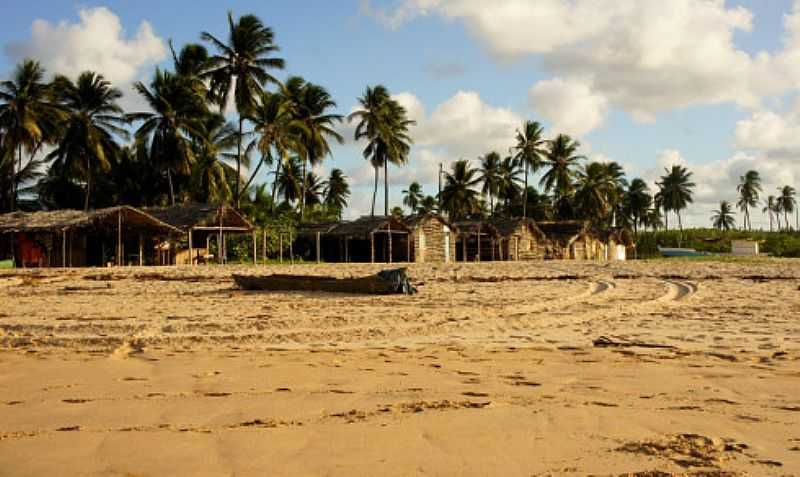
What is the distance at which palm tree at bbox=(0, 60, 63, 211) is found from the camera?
1284 inches

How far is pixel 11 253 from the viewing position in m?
30.3

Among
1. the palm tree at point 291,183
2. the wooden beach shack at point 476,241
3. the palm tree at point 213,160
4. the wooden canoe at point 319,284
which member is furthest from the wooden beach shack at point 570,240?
the wooden canoe at point 319,284

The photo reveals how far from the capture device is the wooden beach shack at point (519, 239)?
1591 inches

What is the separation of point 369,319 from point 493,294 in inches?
185

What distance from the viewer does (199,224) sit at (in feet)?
92.0

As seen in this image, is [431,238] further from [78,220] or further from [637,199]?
[637,199]

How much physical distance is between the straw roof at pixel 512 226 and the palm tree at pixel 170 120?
18156 mm

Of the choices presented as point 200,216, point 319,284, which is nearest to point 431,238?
point 200,216

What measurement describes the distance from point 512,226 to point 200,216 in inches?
771

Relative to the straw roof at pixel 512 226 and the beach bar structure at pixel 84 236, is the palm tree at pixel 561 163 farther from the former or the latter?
the beach bar structure at pixel 84 236

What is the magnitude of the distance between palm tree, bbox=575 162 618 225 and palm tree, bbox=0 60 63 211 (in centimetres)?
3766

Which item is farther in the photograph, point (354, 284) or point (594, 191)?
point (594, 191)

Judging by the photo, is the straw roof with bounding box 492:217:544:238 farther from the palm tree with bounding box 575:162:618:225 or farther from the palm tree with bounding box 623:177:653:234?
the palm tree with bounding box 623:177:653:234

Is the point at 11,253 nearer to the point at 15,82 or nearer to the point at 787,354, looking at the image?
the point at 15,82
